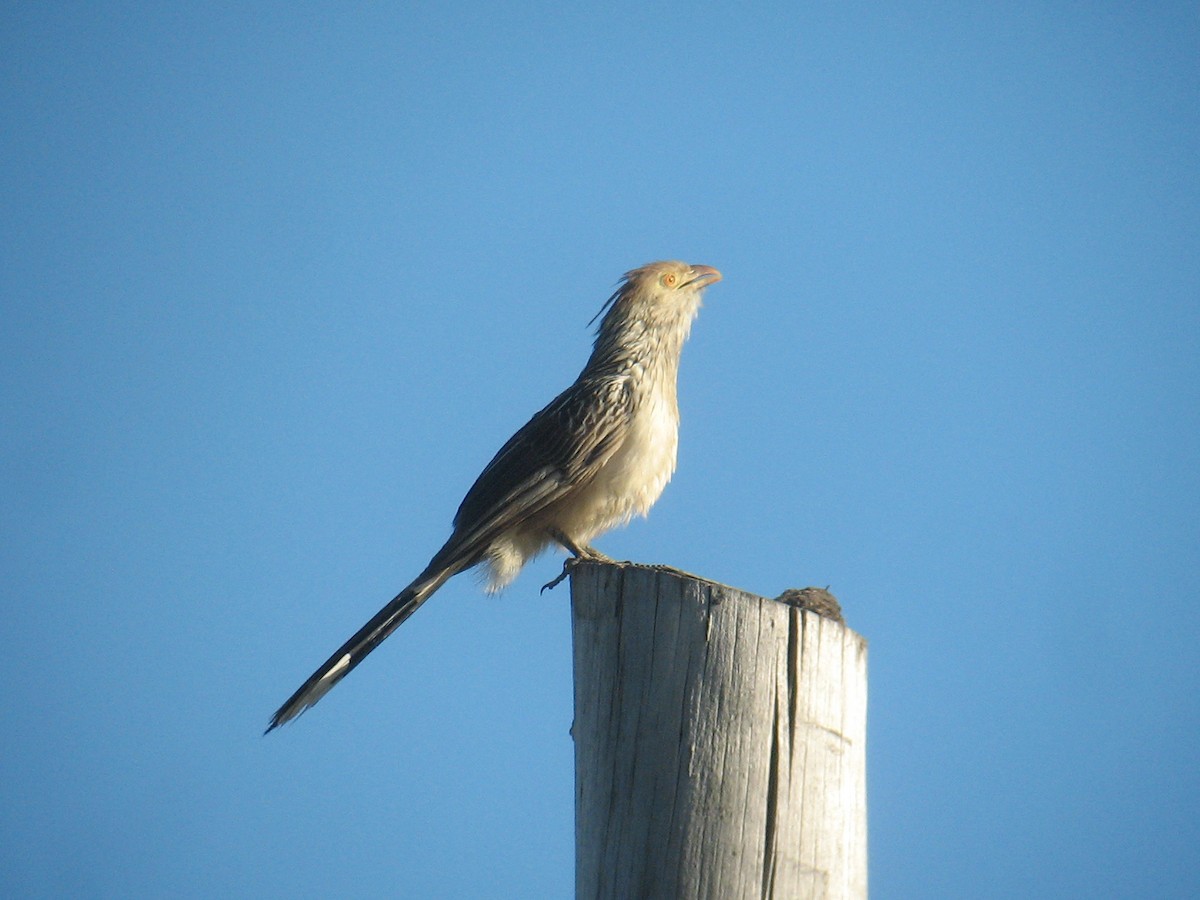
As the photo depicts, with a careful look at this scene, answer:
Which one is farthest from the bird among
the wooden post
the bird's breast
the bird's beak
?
the wooden post

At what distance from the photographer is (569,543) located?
6.12 meters

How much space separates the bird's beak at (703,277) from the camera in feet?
23.5

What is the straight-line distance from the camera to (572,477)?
591 centimetres

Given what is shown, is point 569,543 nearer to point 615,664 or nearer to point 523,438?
point 523,438

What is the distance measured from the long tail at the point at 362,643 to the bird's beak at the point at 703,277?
2545 mm

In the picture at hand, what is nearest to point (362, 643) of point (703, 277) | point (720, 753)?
point (720, 753)

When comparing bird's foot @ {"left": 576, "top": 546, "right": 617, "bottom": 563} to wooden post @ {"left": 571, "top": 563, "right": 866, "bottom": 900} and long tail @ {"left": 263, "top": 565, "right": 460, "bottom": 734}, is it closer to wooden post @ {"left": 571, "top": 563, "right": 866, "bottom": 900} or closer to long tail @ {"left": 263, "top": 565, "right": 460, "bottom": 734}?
long tail @ {"left": 263, "top": 565, "right": 460, "bottom": 734}

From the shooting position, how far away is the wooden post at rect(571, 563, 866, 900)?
9.20 feet

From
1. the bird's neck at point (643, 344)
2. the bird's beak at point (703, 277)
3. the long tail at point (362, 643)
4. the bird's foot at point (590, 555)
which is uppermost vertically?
the bird's beak at point (703, 277)

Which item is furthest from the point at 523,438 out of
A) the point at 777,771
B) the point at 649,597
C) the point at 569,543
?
the point at 777,771

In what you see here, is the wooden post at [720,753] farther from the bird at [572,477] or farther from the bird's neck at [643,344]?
the bird's neck at [643,344]

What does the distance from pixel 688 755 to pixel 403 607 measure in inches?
111

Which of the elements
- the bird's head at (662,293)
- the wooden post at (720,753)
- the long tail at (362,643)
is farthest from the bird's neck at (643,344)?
the wooden post at (720,753)

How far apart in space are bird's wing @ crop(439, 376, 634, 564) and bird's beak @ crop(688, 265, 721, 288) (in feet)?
3.74
